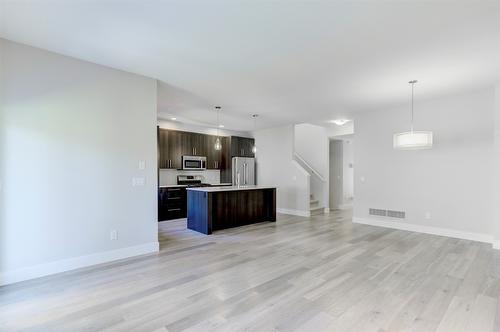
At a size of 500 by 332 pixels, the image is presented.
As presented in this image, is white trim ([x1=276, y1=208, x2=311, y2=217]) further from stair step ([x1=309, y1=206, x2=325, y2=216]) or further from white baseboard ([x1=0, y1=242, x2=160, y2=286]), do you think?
white baseboard ([x1=0, y1=242, x2=160, y2=286])

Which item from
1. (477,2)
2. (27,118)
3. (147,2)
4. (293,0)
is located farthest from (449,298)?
(27,118)

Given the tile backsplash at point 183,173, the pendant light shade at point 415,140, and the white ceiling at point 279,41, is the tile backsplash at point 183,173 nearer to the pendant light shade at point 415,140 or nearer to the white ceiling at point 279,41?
the white ceiling at point 279,41

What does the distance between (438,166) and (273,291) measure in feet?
14.8

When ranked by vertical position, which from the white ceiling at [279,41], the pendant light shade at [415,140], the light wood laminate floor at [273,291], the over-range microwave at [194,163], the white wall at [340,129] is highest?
the white ceiling at [279,41]

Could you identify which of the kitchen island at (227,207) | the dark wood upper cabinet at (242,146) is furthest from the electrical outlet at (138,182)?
the dark wood upper cabinet at (242,146)

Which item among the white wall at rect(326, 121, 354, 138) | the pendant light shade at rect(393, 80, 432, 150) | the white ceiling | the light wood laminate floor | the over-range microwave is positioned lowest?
the light wood laminate floor

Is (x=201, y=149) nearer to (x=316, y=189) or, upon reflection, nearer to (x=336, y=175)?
(x=316, y=189)

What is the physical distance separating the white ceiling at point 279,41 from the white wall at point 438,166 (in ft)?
2.30

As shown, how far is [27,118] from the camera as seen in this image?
118 inches

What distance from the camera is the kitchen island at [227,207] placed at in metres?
5.26

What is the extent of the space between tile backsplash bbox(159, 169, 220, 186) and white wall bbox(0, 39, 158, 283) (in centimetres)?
323

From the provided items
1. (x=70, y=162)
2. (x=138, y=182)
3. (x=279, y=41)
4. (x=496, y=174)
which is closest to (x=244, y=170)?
(x=138, y=182)

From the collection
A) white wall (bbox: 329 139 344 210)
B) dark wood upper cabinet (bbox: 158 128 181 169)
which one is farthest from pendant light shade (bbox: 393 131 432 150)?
dark wood upper cabinet (bbox: 158 128 181 169)

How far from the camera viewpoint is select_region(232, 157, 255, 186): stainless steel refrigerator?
828 cm
